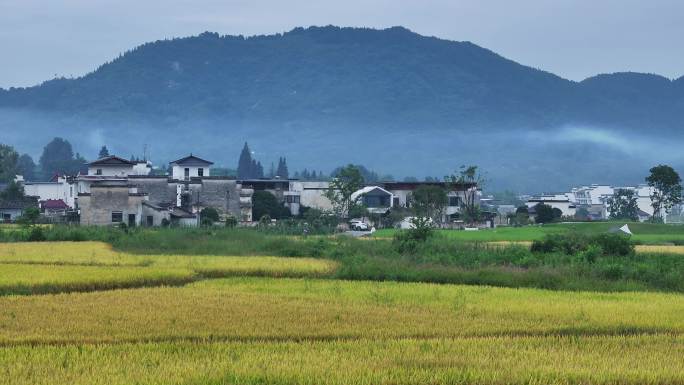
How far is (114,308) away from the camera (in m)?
18.9

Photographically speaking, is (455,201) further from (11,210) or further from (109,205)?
(11,210)

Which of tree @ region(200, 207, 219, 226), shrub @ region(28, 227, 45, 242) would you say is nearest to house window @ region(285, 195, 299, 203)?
tree @ region(200, 207, 219, 226)

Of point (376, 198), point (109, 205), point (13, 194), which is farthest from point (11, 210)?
point (376, 198)

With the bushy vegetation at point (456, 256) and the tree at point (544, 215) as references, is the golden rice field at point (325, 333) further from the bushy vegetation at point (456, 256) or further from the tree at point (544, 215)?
the tree at point (544, 215)

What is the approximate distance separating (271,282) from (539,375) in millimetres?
13202

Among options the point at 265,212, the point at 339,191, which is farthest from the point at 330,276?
the point at 339,191

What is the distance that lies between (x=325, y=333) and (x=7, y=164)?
10065 centimetres

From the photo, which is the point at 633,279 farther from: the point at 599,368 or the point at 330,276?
the point at 599,368

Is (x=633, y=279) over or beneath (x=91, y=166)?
beneath

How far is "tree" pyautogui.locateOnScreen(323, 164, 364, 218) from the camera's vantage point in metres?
80.2

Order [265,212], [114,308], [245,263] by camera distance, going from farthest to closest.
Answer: [265,212] → [245,263] → [114,308]

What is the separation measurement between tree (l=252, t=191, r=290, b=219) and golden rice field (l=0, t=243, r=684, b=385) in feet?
167

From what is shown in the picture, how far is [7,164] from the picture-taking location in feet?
364

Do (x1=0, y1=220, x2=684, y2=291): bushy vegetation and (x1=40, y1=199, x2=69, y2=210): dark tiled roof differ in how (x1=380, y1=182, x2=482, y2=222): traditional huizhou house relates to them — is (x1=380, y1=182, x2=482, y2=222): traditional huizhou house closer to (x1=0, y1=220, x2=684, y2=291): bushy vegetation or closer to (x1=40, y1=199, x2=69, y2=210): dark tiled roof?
(x1=40, y1=199, x2=69, y2=210): dark tiled roof
